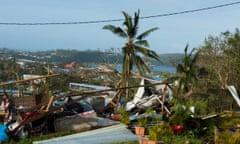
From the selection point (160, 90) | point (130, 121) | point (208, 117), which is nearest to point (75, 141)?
point (130, 121)

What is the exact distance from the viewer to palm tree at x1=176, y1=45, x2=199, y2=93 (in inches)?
1269

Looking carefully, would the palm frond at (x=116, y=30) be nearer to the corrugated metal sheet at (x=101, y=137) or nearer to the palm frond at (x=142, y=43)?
the palm frond at (x=142, y=43)

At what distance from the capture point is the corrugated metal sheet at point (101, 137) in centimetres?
746

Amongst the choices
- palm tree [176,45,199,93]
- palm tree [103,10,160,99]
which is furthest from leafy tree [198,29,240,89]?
palm tree [103,10,160,99]

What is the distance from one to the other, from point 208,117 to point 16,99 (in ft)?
18.5

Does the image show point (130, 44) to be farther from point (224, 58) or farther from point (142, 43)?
point (224, 58)

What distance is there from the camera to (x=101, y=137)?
793 cm

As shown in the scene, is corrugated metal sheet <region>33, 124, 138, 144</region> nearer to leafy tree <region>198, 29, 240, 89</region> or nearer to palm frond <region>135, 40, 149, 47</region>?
palm frond <region>135, 40, 149, 47</region>

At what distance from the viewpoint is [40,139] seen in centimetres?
807

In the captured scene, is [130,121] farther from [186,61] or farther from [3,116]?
[186,61]

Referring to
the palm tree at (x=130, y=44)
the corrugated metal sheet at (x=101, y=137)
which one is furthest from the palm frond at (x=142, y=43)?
the corrugated metal sheet at (x=101, y=137)

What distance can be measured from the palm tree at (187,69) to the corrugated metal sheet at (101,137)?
79.3ft

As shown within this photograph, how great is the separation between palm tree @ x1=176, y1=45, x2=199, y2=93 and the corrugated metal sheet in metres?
24.2

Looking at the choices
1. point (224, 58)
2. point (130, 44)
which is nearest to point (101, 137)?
point (130, 44)
